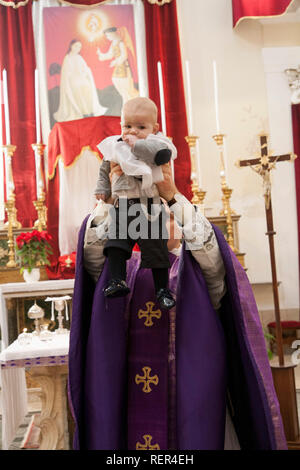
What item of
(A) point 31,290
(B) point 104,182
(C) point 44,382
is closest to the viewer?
(B) point 104,182

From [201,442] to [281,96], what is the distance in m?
6.92

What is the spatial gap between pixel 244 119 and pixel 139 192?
625 cm

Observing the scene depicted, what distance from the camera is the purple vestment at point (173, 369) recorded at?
164 centimetres

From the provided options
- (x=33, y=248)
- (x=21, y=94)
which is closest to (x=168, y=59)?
(x=21, y=94)

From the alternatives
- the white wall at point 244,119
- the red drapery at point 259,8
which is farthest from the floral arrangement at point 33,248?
the red drapery at point 259,8

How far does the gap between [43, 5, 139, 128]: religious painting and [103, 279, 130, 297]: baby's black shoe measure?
614cm

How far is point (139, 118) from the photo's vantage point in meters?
1.77

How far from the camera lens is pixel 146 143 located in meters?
1.70

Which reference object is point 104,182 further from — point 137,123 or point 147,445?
point 147,445

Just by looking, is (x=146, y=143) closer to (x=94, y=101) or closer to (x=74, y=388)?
(x=74, y=388)

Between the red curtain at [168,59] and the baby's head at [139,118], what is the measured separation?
5.63 metres

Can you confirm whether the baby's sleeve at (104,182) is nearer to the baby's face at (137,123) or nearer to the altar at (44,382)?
the baby's face at (137,123)

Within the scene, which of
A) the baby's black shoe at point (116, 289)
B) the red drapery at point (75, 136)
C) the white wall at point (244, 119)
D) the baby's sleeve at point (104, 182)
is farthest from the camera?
the white wall at point (244, 119)

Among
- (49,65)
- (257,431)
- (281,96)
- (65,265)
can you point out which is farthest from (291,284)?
(257,431)
